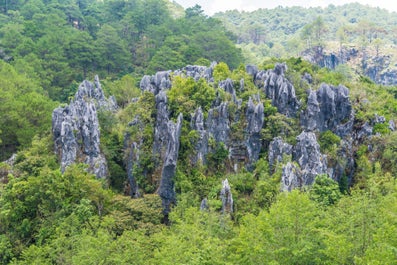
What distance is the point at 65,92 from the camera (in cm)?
3706

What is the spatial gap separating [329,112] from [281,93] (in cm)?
342

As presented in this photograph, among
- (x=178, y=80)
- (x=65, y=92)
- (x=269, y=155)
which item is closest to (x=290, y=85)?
(x=269, y=155)

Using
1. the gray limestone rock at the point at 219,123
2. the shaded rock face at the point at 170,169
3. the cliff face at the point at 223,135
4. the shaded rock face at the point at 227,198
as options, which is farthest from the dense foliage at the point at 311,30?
the shaded rock face at the point at 227,198

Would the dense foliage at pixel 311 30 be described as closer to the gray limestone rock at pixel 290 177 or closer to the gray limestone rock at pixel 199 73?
the gray limestone rock at pixel 199 73

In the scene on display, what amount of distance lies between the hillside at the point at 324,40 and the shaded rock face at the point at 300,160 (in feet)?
103

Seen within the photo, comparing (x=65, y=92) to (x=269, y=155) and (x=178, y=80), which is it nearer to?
(x=178, y=80)

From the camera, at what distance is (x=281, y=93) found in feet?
88.4

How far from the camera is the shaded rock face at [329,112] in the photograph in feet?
87.0

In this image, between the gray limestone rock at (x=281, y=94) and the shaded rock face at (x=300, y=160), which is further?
the gray limestone rock at (x=281, y=94)

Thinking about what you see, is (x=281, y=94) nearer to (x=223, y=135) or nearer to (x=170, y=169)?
(x=223, y=135)

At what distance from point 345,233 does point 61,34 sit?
36.7 m

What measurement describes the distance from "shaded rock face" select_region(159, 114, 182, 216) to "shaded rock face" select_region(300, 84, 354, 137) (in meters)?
8.49

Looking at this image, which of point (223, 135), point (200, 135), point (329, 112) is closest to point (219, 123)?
point (223, 135)

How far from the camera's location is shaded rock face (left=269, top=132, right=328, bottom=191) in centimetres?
2247
